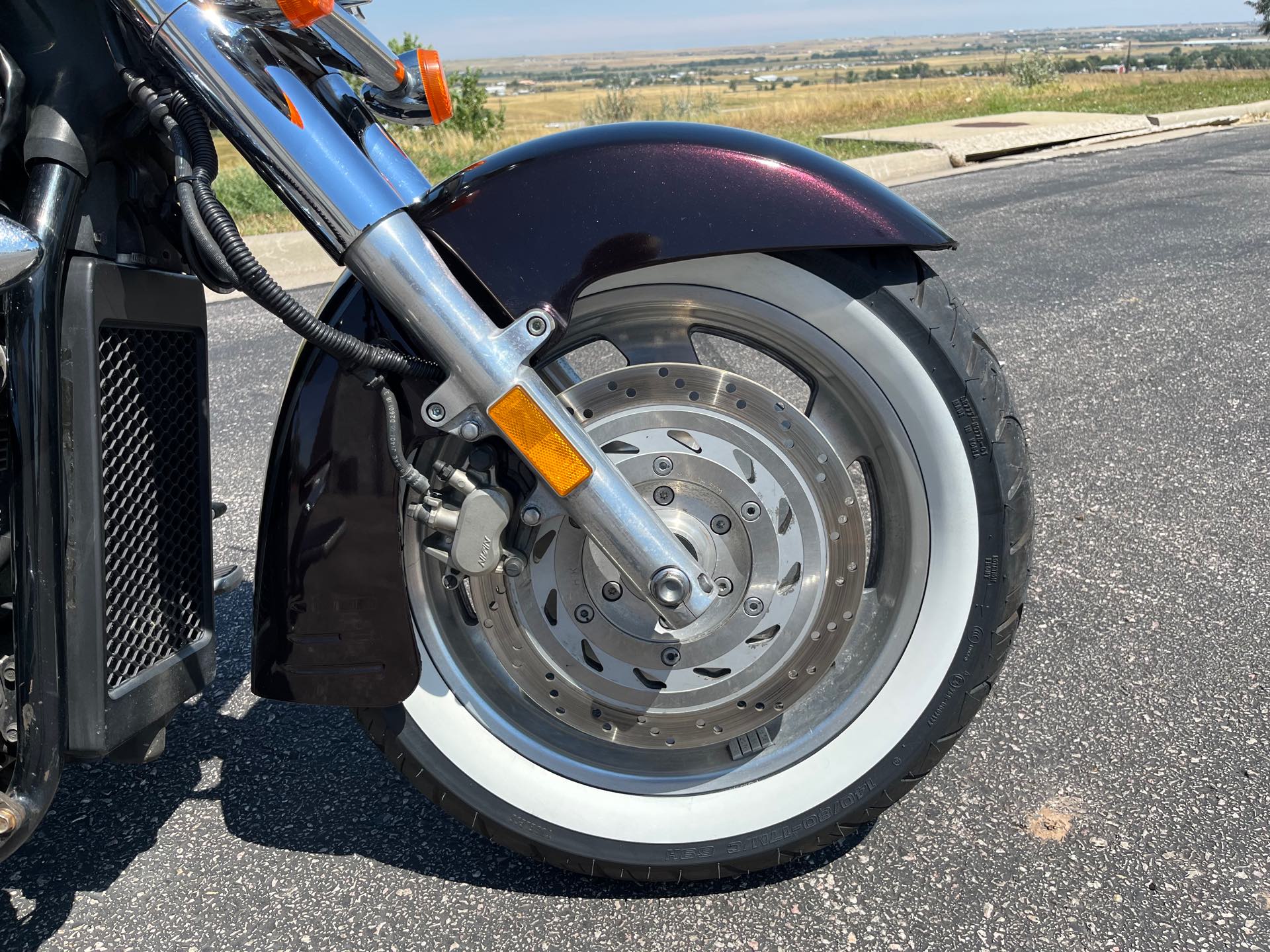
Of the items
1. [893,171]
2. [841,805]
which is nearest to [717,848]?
[841,805]

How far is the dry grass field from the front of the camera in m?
10.8

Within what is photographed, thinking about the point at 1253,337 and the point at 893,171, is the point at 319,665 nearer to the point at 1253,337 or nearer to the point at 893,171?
the point at 1253,337

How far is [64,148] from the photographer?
55.2 inches

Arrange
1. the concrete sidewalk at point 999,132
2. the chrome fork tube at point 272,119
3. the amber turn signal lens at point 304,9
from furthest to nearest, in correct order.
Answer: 1. the concrete sidewalk at point 999,132
2. the chrome fork tube at point 272,119
3. the amber turn signal lens at point 304,9

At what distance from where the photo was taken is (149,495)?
5.30 feet

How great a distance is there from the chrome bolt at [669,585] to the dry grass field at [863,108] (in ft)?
25.9

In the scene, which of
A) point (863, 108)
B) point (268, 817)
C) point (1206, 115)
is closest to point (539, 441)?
point (268, 817)

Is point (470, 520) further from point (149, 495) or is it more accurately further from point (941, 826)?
point (941, 826)

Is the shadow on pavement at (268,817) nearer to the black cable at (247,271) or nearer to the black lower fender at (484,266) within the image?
the black lower fender at (484,266)

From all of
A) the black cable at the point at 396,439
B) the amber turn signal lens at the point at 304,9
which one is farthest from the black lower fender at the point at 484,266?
the amber turn signal lens at the point at 304,9

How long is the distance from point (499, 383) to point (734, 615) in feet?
1.75

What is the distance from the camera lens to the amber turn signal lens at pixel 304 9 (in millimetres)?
1210

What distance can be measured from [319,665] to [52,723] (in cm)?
37

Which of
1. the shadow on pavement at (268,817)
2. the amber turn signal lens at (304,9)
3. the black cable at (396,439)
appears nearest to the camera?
the amber turn signal lens at (304,9)
